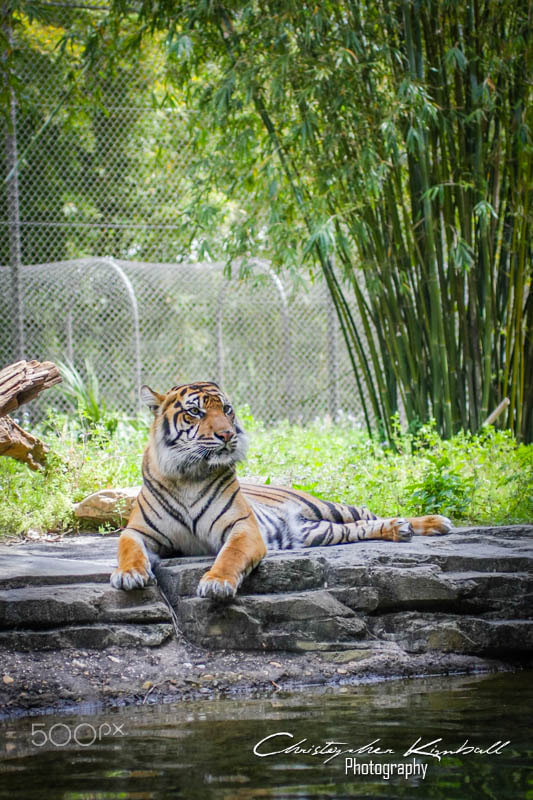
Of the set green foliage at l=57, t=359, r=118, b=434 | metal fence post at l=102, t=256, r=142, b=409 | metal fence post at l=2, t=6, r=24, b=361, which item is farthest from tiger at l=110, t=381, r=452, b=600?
metal fence post at l=2, t=6, r=24, b=361

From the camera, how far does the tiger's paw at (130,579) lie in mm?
3221

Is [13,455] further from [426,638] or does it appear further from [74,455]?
[426,638]

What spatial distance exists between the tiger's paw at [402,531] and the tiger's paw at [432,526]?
208 mm

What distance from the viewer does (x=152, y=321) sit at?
31.0 feet

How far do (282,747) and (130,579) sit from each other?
1.08 meters

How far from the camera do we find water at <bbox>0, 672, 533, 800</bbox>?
6.60 feet

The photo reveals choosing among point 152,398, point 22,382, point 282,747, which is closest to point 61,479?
point 22,382

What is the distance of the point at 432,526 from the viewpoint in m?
4.15

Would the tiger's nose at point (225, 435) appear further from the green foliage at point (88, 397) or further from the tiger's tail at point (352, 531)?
the green foliage at point (88, 397)

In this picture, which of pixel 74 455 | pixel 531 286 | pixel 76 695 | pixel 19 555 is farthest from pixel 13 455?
pixel 531 286

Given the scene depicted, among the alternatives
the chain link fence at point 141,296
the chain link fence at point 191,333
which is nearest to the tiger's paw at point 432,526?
the chain link fence at point 141,296

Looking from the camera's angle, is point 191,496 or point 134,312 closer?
point 191,496

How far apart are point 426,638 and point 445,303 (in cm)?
358

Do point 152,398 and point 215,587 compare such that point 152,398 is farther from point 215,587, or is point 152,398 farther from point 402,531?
point 402,531
